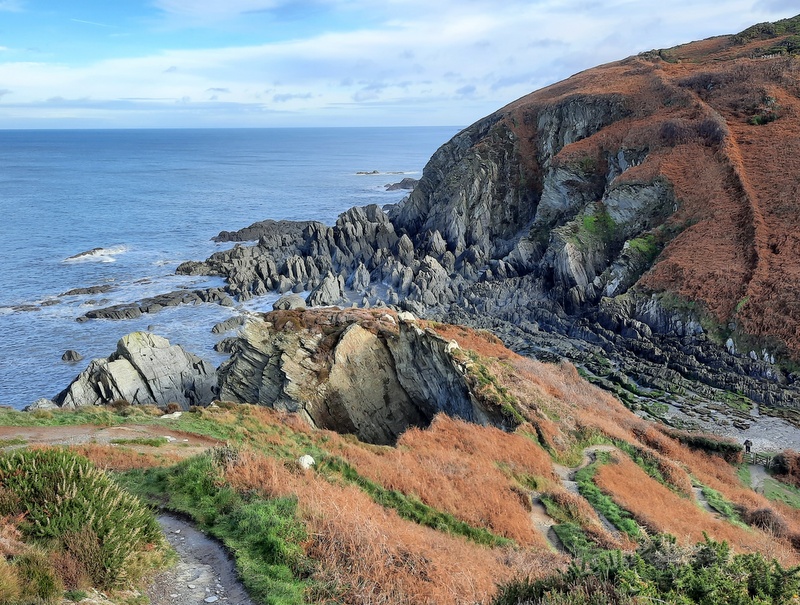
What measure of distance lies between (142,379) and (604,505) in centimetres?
2339

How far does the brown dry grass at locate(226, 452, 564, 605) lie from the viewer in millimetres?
8703

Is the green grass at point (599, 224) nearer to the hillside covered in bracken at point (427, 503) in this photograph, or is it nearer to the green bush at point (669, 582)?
the hillside covered in bracken at point (427, 503)

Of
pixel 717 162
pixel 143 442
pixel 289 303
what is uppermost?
pixel 717 162

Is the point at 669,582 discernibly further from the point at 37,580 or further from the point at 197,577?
the point at 37,580

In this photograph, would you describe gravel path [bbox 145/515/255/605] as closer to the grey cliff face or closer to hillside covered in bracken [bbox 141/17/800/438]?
the grey cliff face

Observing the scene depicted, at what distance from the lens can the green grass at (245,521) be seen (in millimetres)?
8828

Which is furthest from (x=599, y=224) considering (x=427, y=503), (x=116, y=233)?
(x=116, y=233)

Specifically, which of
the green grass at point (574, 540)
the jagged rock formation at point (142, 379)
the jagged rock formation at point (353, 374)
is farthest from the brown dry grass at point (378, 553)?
the jagged rock formation at point (142, 379)

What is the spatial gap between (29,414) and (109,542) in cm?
1513

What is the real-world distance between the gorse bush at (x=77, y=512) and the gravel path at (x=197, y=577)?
24.2 inches

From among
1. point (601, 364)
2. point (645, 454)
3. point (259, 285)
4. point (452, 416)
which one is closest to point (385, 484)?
point (452, 416)

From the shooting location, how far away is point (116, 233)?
83.8 metres

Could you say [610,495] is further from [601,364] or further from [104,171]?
[104,171]

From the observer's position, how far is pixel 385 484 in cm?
1441
